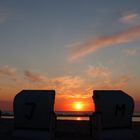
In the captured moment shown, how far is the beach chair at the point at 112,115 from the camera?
2723 cm

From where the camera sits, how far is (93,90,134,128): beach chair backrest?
27281 millimetres

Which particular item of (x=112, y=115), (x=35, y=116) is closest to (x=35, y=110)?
(x=35, y=116)

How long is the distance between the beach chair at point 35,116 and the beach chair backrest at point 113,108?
3.85 metres

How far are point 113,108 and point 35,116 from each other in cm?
640

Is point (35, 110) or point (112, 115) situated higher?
point (35, 110)

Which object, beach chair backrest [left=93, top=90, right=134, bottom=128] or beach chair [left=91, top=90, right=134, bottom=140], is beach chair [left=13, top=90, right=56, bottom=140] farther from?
beach chair backrest [left=93, top=90, right=134, bottom=128]

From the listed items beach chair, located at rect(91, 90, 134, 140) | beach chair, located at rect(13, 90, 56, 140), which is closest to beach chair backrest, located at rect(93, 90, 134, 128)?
beach chair, located at rect(91, 90, 134, 140)

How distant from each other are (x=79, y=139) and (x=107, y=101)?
4.23 metres

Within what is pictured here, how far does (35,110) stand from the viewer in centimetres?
2708

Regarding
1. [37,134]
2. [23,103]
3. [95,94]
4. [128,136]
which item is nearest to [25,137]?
[37,134]

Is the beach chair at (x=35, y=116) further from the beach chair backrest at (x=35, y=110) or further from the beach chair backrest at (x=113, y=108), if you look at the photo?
the beach chair backrest at (x=113, y=108)

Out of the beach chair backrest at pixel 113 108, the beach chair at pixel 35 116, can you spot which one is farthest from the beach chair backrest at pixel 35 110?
the beach chair backrest at pixel 113 108

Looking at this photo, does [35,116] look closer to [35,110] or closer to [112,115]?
[35,110]

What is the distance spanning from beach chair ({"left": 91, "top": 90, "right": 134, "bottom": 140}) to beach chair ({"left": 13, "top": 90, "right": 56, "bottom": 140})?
147 inches
